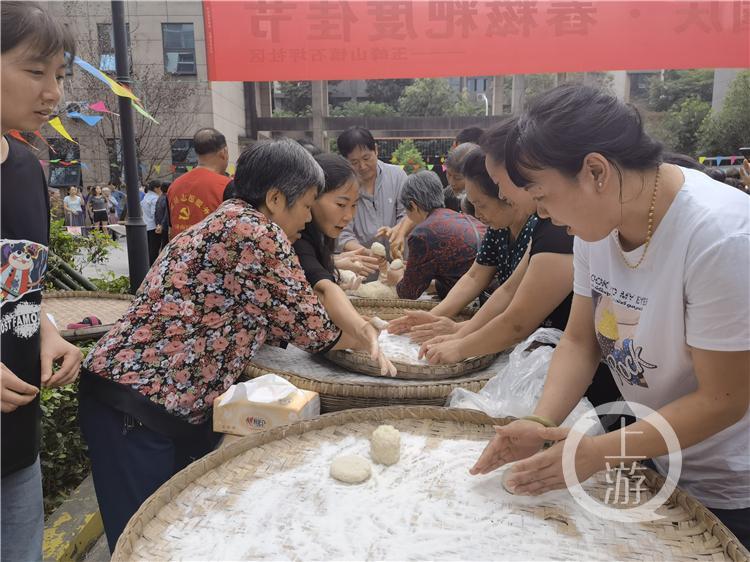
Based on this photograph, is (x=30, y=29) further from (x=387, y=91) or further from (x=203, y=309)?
(x=387, y=91)

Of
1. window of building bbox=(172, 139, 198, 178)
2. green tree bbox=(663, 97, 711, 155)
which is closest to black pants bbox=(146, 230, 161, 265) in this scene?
window of building bbox=(172, 139, 198, 178)

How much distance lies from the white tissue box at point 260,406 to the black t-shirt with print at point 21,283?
17.6 inches

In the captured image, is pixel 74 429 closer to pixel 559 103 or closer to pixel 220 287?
pixel 220 287

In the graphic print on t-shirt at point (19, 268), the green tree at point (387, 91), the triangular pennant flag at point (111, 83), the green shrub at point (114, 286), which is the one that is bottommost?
Answer: the green shrub at point (114, 286)

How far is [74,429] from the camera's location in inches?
96.7

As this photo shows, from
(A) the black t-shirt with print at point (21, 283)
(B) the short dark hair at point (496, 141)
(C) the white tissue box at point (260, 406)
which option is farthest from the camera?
(B) the short dark hair at point (496, 141)

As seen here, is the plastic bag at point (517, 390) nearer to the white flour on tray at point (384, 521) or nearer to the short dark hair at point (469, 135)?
the white flour on tray at point (384, 521)

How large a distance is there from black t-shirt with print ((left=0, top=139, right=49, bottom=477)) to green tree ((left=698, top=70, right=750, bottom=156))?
83.5 feet

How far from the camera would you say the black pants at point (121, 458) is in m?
1.57

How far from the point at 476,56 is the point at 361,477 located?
3626mm

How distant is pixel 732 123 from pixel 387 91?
23810mm

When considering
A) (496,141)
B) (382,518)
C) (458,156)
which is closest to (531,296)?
(496,141)

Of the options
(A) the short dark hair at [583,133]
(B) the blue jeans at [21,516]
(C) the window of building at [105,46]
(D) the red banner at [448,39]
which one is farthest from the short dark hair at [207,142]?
(C) the window of building at [105,46]

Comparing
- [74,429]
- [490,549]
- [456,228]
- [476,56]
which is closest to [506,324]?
[490,549]
